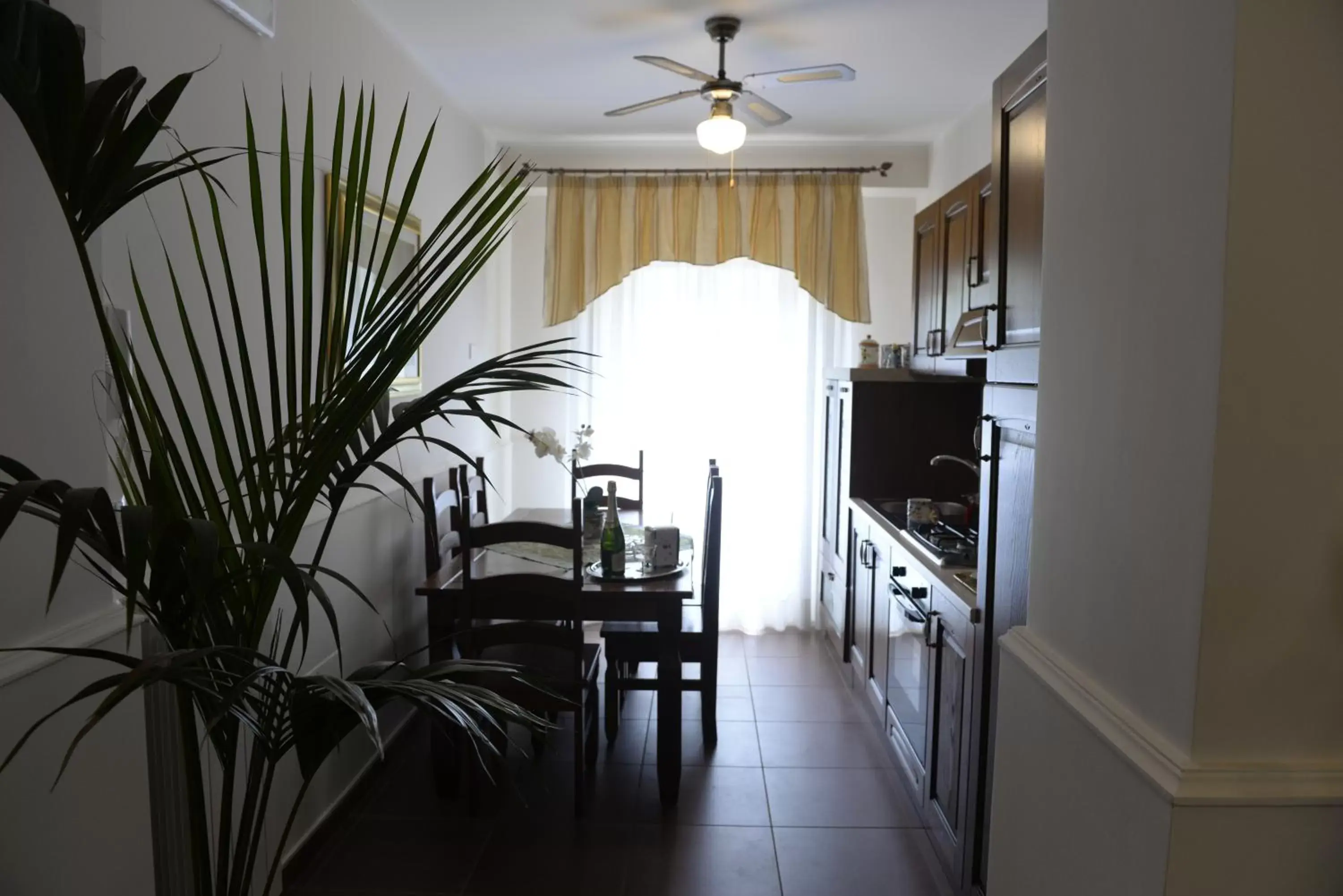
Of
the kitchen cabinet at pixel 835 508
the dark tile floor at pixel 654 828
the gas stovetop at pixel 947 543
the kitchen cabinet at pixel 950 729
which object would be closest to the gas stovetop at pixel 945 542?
the gas stovetop at pixel 947 543

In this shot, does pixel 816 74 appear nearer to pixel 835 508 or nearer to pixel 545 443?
pixel 545 443

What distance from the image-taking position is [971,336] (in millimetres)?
2686

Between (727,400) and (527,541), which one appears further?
(727,400)

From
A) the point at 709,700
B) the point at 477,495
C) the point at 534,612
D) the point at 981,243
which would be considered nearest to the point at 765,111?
the point at 981,243

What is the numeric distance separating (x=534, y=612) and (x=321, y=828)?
932 millimetres

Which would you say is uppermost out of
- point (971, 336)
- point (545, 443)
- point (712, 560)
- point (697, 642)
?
point (971, 336)

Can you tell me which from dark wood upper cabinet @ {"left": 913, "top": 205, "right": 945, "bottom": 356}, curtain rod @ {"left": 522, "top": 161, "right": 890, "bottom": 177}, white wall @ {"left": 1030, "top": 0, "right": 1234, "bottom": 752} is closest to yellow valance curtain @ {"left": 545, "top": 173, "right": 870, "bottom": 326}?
curtain rod @ {"left": 522, "top": 161, "right": 890, "bottom": 177}

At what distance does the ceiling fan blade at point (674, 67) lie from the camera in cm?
292

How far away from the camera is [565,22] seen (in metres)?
3.16

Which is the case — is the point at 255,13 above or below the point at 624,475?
above

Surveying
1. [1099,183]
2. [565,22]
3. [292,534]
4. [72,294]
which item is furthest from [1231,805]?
[565,22]

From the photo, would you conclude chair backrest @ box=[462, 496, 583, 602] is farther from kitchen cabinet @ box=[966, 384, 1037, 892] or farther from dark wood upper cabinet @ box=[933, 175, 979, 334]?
dark wood upper cabinet @ box=[933, 175, 979, 334]

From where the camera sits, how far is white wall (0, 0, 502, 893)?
1.28 metres

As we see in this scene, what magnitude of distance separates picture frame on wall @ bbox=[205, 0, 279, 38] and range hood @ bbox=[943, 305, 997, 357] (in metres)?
1.98
